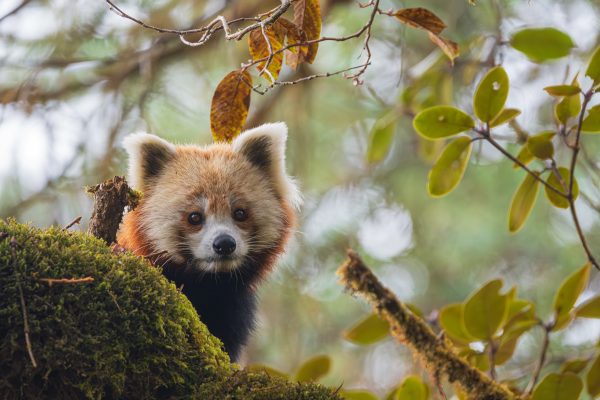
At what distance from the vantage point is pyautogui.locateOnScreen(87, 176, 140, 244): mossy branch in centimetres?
256

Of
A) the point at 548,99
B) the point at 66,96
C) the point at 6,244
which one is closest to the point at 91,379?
the point at 6,244

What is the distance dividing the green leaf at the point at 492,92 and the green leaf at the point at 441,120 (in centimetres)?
7

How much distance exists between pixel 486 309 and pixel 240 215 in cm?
154

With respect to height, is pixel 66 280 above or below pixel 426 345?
above

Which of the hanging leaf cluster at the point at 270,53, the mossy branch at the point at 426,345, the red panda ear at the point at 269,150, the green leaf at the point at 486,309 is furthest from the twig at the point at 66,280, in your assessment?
the red panda ear at the point at 269,150

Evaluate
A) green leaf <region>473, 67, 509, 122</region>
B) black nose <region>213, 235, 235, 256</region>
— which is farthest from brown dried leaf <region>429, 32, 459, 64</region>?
black nose <region>213, 235, 235, 256</region>

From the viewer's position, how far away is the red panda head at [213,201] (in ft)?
11.9

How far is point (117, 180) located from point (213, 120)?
1.56 ft

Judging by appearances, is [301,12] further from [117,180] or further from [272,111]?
[272,111]

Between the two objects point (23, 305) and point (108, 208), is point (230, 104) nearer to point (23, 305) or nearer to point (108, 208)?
point (108, 208)

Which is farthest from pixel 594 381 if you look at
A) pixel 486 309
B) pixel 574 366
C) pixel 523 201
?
pixel 523 201

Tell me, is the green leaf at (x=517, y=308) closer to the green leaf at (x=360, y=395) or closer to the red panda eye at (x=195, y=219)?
the green leaf at (x=360, y=395)

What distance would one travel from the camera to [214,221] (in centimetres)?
363

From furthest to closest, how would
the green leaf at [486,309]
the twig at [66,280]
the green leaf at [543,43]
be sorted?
the green leaf at [543,43], the green leaf at [486,309], the twig at [66,280]
